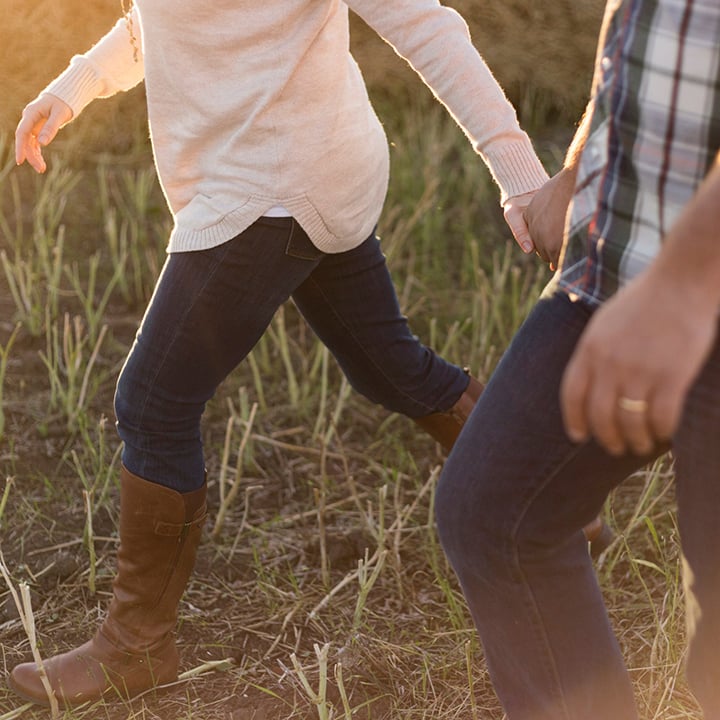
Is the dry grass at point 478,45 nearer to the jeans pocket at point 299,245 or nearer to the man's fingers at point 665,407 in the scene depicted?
the jeans pocket at point 299,245

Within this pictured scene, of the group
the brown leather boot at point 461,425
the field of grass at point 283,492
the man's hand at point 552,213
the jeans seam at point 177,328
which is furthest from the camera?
the brown leather boot at point 461,425

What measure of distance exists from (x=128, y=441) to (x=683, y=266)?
1.14 metres

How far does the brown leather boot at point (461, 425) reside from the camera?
2266 millimetres

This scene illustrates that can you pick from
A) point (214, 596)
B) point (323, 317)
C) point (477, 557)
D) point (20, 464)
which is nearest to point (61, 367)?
point (20, 464)

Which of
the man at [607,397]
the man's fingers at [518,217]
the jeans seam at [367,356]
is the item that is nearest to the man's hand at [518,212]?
the man's fingers at [518,217]

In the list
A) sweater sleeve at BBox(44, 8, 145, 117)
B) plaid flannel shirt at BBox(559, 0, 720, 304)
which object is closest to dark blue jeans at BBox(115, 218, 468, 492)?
sweater sleeve at BBox(44, 8, 145, 117)

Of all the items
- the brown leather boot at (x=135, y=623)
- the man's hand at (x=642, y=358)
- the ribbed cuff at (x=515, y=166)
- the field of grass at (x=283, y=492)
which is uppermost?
the man's hand at (x=642, y=358)

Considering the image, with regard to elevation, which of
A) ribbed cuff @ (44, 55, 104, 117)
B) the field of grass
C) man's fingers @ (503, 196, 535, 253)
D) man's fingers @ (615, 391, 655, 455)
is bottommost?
the field of grass

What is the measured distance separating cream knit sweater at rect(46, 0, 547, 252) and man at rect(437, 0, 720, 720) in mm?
238

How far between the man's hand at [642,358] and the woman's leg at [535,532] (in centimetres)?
28

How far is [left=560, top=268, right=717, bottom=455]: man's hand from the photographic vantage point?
951 millimetres

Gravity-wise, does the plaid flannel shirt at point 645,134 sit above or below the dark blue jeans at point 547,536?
above

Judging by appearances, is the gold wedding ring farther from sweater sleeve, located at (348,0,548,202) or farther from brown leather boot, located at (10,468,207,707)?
brown leather boot, located at (10,468,207,707)

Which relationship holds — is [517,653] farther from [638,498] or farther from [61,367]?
[61,367]
